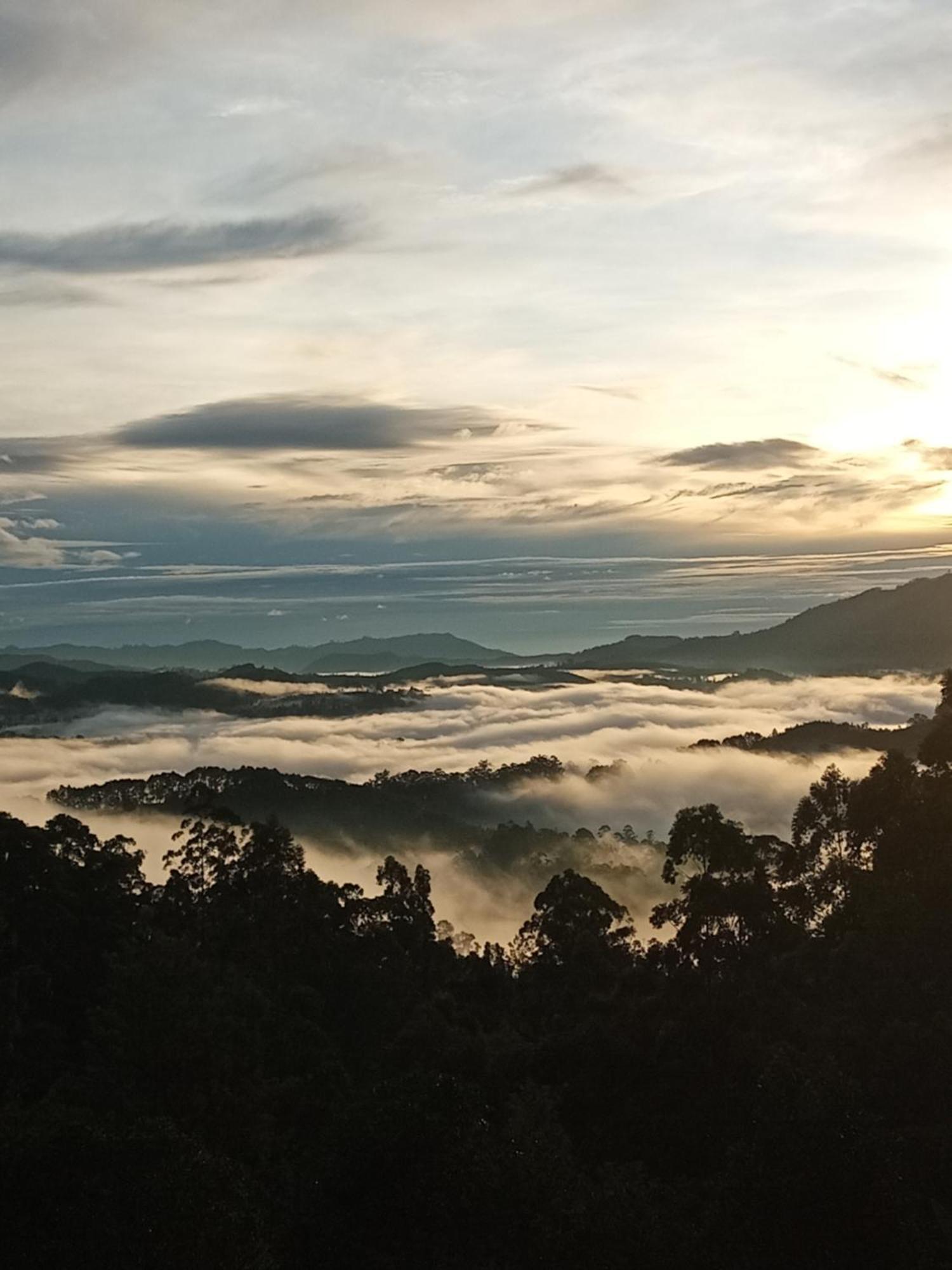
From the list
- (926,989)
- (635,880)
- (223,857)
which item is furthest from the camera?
(635,880)

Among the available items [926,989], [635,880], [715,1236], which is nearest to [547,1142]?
[715,1236]

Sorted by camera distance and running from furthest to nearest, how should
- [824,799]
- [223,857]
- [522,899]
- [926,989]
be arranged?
[522,899] < [223,857] < [824,799] < [926,989]

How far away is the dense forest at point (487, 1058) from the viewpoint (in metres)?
25.8

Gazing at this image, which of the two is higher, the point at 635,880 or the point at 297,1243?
the point at 297,1243

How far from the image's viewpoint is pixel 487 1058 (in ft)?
156

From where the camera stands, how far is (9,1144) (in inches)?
1025

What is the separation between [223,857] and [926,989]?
43399 millimetres

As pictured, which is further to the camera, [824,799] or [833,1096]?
[824,799]

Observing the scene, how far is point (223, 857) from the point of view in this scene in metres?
73.1

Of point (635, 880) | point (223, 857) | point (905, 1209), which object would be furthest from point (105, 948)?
point (635, 880)

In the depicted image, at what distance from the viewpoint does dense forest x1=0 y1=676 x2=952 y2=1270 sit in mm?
25781

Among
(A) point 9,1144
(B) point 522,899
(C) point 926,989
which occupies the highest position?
(A) point 9,1144

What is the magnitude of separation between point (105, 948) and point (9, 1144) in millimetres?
32860

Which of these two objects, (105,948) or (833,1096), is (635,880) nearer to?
(105,948)
